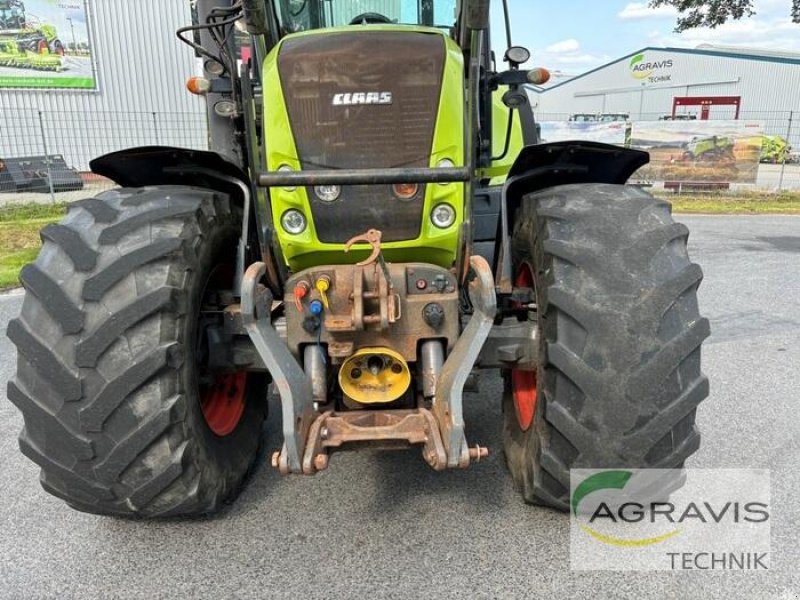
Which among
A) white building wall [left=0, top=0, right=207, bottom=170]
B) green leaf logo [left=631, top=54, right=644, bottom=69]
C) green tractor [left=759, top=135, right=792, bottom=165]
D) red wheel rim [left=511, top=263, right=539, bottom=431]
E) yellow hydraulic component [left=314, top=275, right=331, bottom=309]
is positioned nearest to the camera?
yellow hydraulic component [left=314, top=275, right=331, bottom=309]

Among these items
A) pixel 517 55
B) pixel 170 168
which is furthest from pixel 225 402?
pixel 517 55

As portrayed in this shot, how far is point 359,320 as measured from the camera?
2.53 m

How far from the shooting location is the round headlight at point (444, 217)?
288 centimetres

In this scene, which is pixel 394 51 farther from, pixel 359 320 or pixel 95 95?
pixel 95 95

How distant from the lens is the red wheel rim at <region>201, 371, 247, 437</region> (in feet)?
10.2

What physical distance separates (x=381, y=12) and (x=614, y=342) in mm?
2356

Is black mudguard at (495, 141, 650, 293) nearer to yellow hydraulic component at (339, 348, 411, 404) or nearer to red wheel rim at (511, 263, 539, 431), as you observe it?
red wheel rim at (511, 263, 539, 431)

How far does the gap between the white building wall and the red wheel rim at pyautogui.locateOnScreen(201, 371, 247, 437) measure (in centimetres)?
1408

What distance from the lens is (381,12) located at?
145 inches

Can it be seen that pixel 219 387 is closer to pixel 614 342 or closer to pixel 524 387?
pixel 524 387

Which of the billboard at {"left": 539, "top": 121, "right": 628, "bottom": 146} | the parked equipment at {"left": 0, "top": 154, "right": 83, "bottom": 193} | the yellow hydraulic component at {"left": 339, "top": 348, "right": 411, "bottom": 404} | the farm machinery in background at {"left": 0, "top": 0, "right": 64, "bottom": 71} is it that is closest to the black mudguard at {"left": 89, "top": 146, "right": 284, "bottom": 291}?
the yellow hydraulic component at {"left": 339, "top": 348, "right": 411, "bottom": 404}

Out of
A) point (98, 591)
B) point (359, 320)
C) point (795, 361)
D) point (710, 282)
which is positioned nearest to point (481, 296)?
point (359, 320)

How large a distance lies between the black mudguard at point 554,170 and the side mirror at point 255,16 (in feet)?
4.17

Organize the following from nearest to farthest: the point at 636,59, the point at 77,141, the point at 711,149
Answer: 1. the point at 77,141
2. the point at 711,149
3. the point at 636,59
